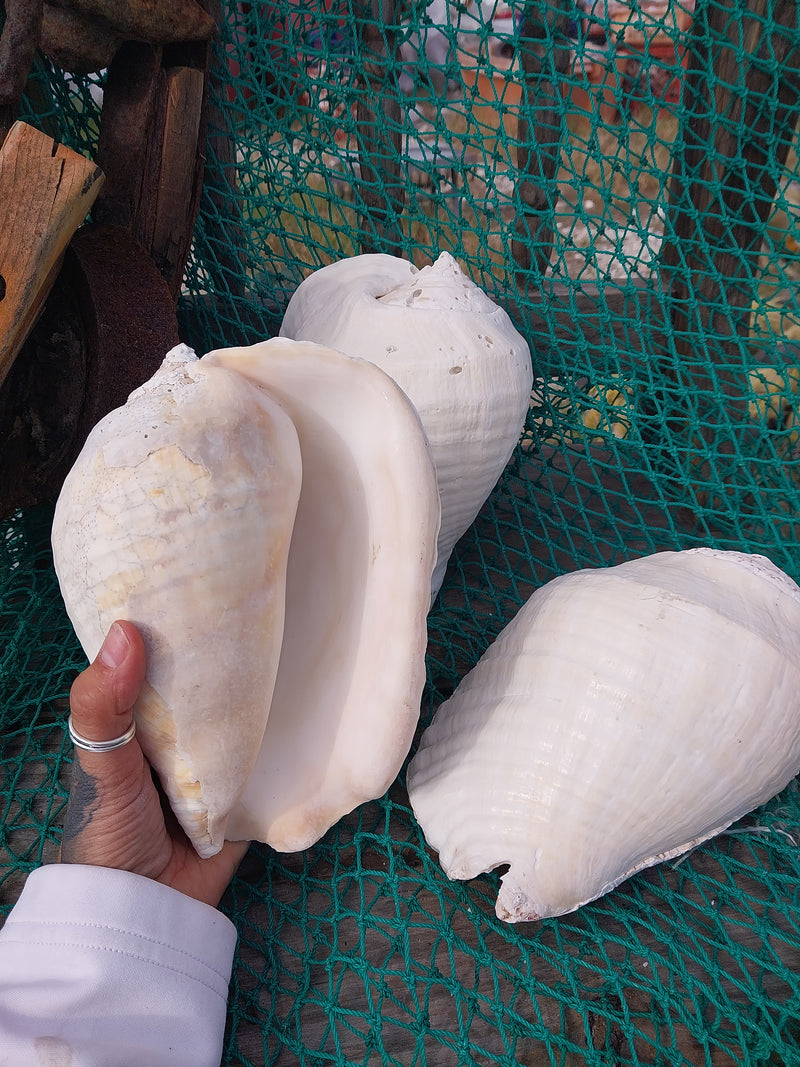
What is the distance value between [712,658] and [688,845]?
0.74 ft

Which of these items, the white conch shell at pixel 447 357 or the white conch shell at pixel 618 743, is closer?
the white conch shell at pixel 618 743

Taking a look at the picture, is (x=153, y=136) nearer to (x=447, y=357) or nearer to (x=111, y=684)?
(x=447, y=357)

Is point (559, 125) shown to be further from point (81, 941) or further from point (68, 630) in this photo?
point (81, 941)

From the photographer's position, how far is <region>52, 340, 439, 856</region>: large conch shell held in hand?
0.75 m

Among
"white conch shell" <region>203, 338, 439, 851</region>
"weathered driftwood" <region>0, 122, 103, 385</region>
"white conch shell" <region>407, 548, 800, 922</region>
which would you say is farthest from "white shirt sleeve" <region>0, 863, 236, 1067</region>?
"weathered driftwood" <region>0, 122, 103, 385</region>

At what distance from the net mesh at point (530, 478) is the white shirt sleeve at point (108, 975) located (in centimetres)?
10

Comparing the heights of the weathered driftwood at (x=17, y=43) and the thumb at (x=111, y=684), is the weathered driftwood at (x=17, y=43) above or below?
above

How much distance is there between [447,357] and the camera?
1072mm

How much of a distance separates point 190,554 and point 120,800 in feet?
0.81

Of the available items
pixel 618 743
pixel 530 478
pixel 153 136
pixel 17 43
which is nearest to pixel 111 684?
pixel 618 743

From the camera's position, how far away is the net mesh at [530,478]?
0.87 meters

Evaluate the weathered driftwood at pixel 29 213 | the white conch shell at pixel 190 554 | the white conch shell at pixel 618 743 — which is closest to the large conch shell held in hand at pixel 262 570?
the white conch shell at pixel 190 554

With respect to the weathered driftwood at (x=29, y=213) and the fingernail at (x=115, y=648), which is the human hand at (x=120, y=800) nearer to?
the fingernail at (x=115, y=648)

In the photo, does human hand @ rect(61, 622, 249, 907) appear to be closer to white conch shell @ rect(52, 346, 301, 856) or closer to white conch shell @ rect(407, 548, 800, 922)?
white conch shell @ rect(52, 346, 301, 856)
